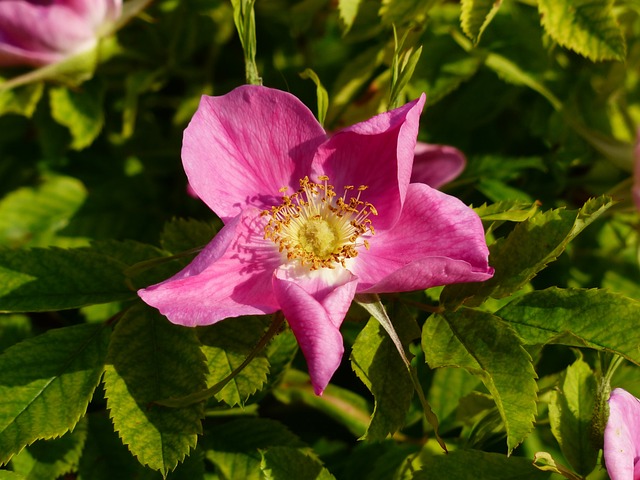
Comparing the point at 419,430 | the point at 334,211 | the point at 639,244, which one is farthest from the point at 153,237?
the point at 639,244

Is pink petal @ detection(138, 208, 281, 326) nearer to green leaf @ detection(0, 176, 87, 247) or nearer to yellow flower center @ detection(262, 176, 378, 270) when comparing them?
yellow flower center @ detection(262, 176, 378, 270)

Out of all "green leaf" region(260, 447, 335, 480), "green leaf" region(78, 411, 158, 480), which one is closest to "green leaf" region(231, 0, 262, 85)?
"green leaf" region(260, 447, 335, 480)

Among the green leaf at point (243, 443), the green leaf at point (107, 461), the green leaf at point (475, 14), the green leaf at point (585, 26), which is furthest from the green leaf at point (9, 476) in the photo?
the green leaf at point (585, 26)

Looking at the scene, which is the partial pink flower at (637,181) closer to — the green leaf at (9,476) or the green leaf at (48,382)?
the green leaf at (48,382)

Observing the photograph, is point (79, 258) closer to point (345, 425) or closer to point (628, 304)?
point (345, 425)

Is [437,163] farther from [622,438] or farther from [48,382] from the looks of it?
[48,382]
